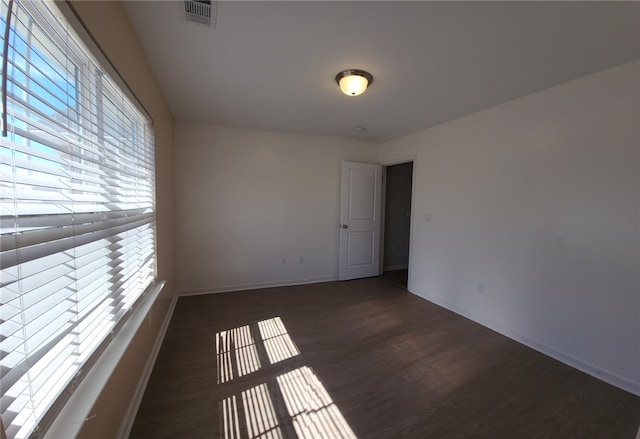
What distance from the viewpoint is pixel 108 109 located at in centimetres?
135

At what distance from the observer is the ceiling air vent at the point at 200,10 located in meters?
1.38

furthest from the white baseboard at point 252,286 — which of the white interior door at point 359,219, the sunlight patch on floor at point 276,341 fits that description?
the sunlight patch on floor at point 276,341

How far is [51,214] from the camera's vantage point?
852 mm

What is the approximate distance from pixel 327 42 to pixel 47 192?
1.74 m

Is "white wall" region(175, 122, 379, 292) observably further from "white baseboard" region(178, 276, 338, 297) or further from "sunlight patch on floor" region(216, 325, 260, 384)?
"sunlight patch on floor" region(216, 325, 260, 384)

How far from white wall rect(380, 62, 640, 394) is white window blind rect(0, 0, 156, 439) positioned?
3.34 m

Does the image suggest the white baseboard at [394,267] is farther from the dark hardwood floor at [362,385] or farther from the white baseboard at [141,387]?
the white baseboard at [141,387]

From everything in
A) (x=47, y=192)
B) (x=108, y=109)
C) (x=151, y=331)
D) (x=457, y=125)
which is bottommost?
(x=151, y=331)

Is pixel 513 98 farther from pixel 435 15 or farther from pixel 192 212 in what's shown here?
pixel 192 212

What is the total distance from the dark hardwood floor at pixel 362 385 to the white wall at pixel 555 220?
30cm

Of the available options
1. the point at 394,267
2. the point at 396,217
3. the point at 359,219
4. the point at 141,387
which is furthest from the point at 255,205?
the point at 394,267

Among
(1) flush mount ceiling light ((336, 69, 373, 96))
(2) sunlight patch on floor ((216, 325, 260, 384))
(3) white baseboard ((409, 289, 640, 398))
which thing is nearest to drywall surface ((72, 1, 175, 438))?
(2) sunlight patch on floor ((216, 325, 260, 384))

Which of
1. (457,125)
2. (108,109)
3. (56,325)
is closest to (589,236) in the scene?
(457,125)

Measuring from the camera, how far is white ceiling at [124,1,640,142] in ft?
4.61
